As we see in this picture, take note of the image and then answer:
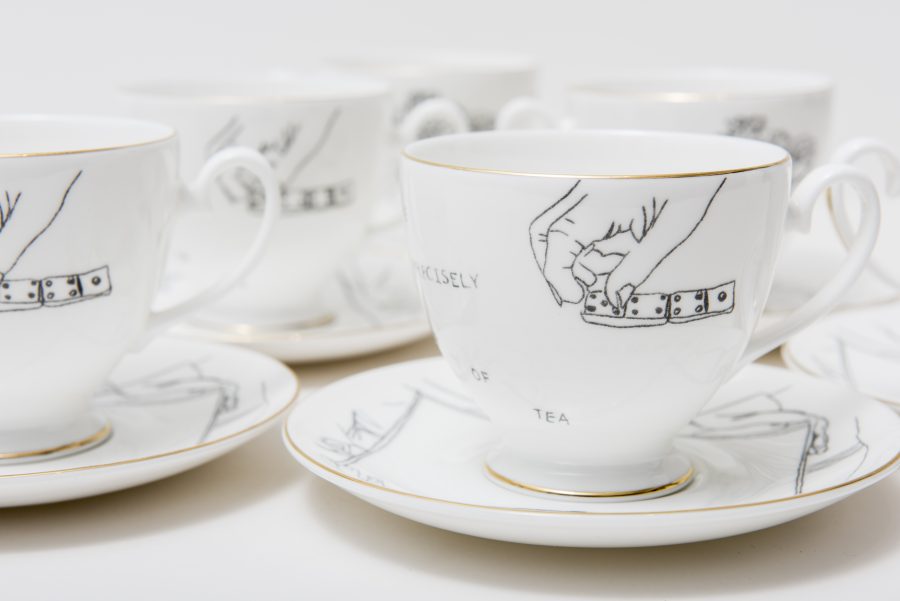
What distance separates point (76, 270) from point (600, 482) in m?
0.35

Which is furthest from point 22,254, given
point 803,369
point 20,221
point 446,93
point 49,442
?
point 446,93

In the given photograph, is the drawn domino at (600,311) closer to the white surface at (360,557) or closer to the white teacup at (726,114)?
the white surface at (360,557)

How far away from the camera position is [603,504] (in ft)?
2.56

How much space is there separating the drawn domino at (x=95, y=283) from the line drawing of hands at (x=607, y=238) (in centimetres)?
29

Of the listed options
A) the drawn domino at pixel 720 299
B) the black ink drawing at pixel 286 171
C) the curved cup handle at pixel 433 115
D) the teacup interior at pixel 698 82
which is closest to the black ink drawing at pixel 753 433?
the drawn domino at pixel 720 299

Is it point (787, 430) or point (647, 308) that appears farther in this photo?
point (787, 430)

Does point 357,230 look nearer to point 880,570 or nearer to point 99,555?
point 99,555

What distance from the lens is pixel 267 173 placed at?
0.96 m

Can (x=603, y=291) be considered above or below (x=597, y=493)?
above

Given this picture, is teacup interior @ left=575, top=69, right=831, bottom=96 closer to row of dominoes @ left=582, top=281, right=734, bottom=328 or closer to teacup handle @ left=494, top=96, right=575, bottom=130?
teacup handle @ left=494, top=96, right=575, bottom=130

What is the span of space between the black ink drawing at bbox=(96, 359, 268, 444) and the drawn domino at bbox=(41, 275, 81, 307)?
0.48 ft

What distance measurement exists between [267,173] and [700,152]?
0.31 m

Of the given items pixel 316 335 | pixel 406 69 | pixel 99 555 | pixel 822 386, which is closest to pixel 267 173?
pixel 316 335

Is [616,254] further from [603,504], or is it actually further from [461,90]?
[461,90]
